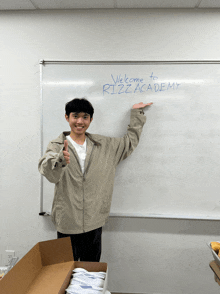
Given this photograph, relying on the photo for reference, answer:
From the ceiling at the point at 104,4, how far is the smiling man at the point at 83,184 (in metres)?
0.77

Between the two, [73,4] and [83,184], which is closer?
[83,184]

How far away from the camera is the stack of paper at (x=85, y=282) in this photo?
916 mm

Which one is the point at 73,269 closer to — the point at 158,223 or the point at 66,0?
the point at 158,223

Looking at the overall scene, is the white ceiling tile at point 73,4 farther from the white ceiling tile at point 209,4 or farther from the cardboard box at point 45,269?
the cardboard box at point 45,269

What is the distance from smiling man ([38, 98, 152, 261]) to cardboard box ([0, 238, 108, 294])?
0.38 meters

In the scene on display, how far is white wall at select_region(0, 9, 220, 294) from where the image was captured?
5.72 feet

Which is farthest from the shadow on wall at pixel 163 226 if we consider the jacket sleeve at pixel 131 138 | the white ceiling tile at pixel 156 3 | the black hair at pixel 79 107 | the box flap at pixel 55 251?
the white ceiling tile at pixel 156 3

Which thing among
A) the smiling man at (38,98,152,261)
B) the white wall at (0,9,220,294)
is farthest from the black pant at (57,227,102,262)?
the white wall at (0,9,220,294)

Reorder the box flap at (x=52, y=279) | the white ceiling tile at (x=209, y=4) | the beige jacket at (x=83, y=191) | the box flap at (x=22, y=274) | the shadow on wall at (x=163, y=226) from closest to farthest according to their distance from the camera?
the box flap at (x=22, y=274) < the box flap at (x=52, y=279) < the beige jacket at (x=83, y=191) < the white ceiling tile at (x=209, y=4) < the shadow on wall at (x=163, y=226)

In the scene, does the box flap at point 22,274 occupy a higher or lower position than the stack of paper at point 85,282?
higher

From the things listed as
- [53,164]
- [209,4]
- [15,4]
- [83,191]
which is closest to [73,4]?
[15,4]

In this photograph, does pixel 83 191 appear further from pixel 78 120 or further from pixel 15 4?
pixel 15 4

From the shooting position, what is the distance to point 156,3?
1.69 metres

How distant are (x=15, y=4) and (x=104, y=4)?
A: 0.68 m
